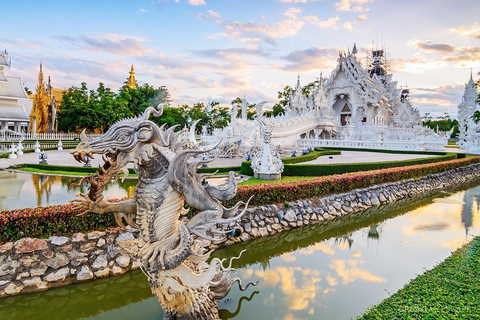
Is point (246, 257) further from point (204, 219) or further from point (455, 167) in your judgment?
point (455, 167)

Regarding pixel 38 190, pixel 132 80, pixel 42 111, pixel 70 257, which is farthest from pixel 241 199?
pixel 132 80

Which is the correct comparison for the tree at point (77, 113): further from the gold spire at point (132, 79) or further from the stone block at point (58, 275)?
the stone block at point (58, 275)

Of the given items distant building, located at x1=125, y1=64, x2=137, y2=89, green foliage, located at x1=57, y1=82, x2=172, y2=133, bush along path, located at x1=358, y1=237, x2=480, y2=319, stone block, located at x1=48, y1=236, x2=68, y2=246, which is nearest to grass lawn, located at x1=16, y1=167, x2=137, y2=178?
stone block, located at x1=48, y1=236, x2=68, y2=246

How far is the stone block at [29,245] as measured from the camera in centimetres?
481

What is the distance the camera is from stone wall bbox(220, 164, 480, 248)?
7.47 meters

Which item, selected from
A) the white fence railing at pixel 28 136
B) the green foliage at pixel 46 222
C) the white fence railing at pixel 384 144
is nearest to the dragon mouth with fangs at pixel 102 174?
the green foliage at pixel 46 222

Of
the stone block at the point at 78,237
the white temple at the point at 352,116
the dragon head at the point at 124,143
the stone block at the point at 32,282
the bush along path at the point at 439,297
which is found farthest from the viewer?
the white temple at the point at 352,116

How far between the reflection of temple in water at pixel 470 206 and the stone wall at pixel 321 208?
1332 mm

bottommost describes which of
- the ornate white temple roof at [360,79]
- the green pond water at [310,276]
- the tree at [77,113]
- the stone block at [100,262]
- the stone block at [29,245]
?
the green pond water at [310,276]

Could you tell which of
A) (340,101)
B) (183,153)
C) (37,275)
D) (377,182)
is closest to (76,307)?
(37,275)

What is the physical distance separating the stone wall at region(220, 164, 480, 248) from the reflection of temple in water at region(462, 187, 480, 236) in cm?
133

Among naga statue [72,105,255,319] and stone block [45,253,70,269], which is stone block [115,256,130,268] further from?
naga statue [72,105,255,319]

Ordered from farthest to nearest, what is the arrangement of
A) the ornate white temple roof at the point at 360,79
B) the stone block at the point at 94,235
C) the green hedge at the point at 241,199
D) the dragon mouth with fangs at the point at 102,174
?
the ornate white temple roof at the point at 360,79, the stone block at the point at 94,235, the green hedge at the point at 241,199, the dragon mouth with fangs at the point at 102,174

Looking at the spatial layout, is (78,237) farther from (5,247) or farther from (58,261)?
(5,247)
